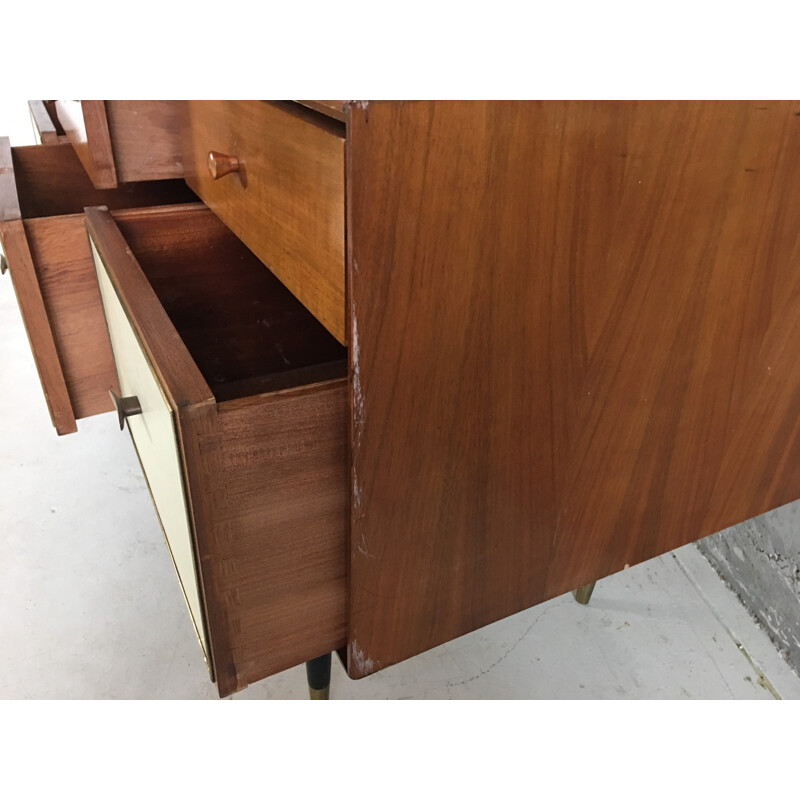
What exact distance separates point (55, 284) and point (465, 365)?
0.51 metres

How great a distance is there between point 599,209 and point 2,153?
78 cm

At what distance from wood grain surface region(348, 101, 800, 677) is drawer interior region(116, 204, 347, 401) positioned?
0.96 ft

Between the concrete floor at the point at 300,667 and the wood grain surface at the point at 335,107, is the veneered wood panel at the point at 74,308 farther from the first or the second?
the wood grain surface at the point at 335,107

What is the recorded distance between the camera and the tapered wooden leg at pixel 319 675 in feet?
2.06

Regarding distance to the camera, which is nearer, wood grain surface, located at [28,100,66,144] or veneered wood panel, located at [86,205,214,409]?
veneered wood panel, located at [86,205,214,409]

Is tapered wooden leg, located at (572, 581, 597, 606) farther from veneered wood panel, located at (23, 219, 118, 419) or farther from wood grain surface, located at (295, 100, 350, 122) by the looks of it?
wood grain surface, located at (295, 100, 350, 122)

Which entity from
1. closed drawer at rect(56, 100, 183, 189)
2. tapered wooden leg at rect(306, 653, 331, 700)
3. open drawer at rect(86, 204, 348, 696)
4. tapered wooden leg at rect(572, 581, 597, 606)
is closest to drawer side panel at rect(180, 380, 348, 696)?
open drawer at rect(86, 204, 348, 696)

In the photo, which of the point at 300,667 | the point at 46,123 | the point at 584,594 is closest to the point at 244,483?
the point at 300,667

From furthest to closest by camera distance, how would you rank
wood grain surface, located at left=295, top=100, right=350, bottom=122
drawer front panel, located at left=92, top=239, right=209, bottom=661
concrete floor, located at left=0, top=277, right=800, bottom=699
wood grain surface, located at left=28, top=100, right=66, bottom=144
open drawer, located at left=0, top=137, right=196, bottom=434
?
wood grain surface, located at left=28, top=100, right=66, bottom=144, concrete floor, located at left=0, top=277, right=800, bottom=699, open drawer, located at left=0, top=137, right=196, bottom=434, drawer front panel, located at left=92, top=239, right=209, bottom=661, wood grain surface, located at left=295, top=100, right=350, bottom=122

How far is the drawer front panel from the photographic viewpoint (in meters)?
0.43

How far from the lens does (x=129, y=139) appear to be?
2.15 feet

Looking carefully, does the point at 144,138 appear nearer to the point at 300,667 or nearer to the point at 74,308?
the point at 74,308

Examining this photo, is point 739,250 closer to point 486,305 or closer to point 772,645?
point 486,305

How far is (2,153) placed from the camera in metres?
0.86
